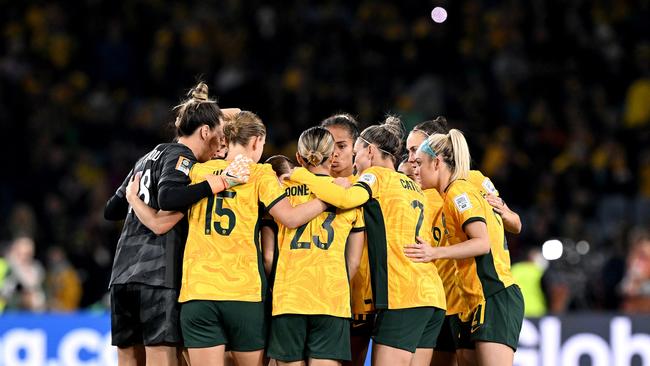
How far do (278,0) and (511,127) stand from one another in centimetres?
477

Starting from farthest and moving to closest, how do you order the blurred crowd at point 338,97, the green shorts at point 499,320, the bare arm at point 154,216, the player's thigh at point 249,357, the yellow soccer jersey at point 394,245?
the blurred crowd at point 338,97 < the green shorts at point 499,320 < the yellow soccer jersey at point 394,245 < the bare arm at point 154,216 < the player's thigh at point 249,357

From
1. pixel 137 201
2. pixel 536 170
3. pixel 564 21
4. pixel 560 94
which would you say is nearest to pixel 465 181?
pixel 137 201

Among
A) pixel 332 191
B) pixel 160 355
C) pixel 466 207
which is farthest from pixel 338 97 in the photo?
pixel 160 355

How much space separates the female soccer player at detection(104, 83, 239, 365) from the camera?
6.23 m

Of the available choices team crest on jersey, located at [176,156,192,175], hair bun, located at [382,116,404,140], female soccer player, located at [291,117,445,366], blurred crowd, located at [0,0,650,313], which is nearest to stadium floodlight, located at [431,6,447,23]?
blurred crowd, located at [0,0,650,313]

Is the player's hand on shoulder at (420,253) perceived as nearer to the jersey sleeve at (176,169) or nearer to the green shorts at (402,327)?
the green shorts at (402,327)

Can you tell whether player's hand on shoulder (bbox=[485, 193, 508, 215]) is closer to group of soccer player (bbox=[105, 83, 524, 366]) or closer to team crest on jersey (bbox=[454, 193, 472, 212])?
group of soccer player (bbox=[105, 83, 524, 366])

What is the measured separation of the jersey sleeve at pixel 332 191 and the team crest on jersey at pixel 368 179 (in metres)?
0.09

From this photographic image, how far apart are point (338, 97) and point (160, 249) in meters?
9.27

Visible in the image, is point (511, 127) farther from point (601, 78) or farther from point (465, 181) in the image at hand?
point (465, 181)

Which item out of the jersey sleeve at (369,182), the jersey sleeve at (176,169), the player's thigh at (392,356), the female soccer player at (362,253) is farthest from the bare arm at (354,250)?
the jersey sleeve at (176,169)

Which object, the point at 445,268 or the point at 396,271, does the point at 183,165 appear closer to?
the point at 396,271

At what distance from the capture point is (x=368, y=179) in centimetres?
641

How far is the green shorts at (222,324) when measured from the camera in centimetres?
611
